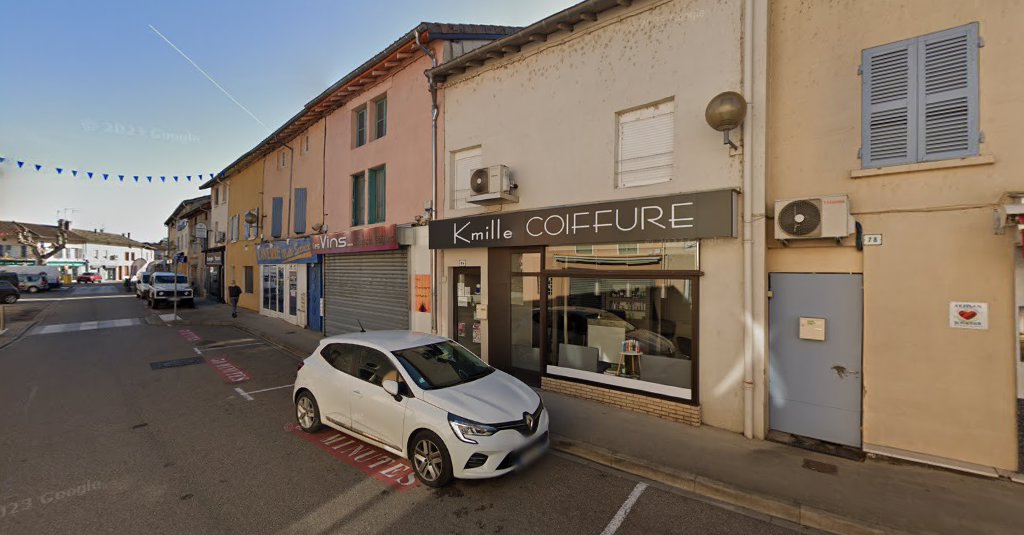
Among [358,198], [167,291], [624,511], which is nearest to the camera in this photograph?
[624,511]

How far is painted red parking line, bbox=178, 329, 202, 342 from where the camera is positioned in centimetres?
1345

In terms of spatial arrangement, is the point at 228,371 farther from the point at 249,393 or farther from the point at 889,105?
the point at 889,105

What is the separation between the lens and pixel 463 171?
9.68 m

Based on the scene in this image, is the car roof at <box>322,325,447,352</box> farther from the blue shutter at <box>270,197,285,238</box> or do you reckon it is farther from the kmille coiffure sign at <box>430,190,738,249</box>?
the blue shutter at <box>270,197,285,238</box>

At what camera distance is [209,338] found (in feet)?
45.0

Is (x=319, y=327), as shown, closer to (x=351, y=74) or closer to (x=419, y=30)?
(x=351, y=74)

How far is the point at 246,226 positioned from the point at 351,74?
Result: 12.9 m

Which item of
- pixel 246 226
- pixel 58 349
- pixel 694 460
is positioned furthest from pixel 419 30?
pixel 246 226

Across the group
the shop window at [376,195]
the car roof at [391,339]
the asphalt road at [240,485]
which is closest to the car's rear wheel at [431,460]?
the asphalt road at [240,485]

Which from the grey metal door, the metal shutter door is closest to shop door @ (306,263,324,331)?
the metal shutter door

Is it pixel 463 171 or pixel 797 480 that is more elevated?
pixel 463 171

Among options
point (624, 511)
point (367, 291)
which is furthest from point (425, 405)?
point (367, 291)

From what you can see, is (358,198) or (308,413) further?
(358,198)

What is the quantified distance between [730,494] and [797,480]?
34.8 inches
